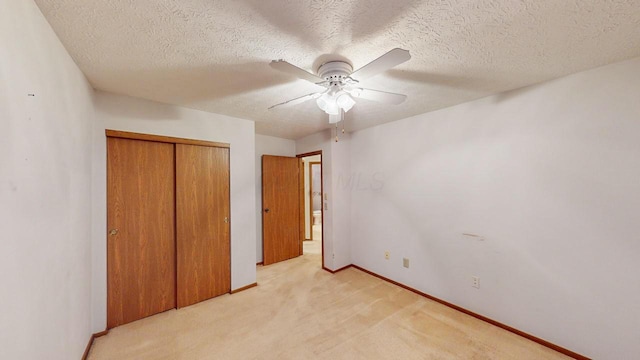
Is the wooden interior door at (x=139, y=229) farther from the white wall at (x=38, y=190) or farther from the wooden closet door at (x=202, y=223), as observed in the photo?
the white wall at (x=38, y=190)

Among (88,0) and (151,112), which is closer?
(88,0)

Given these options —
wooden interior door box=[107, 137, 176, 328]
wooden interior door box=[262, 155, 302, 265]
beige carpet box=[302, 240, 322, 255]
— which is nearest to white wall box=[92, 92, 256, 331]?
wooden interior door box=[107, 137, 176, 328]

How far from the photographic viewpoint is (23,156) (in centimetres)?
100

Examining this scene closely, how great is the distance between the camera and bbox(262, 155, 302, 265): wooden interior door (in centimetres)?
387

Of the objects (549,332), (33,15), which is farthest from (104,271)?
(549,332)

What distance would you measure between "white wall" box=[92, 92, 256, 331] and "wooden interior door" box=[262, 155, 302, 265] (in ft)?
2.61

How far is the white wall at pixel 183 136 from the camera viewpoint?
206cm

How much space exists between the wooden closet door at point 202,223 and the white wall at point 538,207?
7.63 feet

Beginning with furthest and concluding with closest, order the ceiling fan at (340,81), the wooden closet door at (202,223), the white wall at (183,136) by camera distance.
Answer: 1. the wooden closet door at (202,223)
2. the white wall at (183,136)
3. the ceiling fan at (340,81)

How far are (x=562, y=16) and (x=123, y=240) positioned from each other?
3.62 metres

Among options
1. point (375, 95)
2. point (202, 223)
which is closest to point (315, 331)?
point (202, 223)

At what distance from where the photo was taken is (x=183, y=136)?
2520mm

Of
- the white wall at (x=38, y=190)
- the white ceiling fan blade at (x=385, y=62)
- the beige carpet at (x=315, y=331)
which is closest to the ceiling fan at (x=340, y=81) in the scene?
the white ceiling fan blade at (x=385, y=62)

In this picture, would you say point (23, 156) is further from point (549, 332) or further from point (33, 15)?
point (549, 332)
